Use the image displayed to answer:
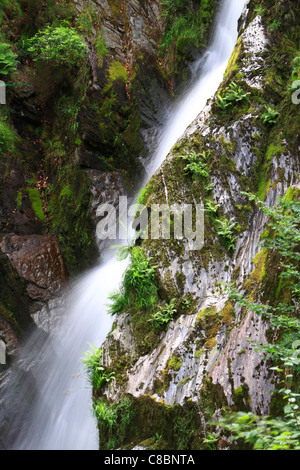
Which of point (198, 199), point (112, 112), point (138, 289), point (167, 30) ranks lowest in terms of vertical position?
Result: point (138, 289)

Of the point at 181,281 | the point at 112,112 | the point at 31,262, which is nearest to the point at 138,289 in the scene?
the point at 181,281

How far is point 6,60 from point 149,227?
23.3 ft

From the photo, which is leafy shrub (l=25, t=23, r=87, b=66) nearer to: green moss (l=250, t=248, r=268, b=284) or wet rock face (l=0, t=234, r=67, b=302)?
wet rock face (l=0, t=234, r=67, b=302)

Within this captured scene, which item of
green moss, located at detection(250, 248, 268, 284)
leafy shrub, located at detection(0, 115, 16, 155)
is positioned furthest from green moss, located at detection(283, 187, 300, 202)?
leafy shrub, located at detection(0, 115, 16, 155)

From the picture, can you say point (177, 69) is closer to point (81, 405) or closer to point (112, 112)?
point (112, 112)

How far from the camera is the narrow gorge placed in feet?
12.7

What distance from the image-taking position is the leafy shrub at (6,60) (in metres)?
9.28

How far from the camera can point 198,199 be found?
5.64m

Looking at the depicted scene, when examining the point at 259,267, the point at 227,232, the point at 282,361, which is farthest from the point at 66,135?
the point at 282,361

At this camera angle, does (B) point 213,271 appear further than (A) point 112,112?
No

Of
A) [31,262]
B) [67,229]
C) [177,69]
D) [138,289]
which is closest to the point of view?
[138,289]

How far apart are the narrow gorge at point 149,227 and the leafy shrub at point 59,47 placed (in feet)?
0.16

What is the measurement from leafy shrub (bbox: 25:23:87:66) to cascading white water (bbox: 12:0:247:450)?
145 inches

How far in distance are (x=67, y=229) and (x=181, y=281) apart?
194 inches
